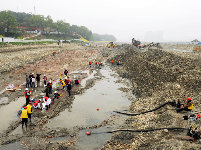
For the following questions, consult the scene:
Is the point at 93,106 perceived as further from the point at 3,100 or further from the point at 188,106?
the point at 3,100

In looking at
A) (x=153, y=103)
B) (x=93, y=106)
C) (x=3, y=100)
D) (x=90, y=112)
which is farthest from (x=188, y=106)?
(x=3, y=100)

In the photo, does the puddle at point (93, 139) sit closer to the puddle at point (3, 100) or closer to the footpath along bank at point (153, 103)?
the footpath along bank at point (153, 103)

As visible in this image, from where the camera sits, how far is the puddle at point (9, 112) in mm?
10705

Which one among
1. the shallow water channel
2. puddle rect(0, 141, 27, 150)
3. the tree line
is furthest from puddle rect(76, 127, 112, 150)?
the tree line

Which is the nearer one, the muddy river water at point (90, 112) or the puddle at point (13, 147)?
the puddle at point (13, 147)

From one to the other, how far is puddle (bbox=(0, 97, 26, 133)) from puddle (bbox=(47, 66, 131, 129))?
3293mm

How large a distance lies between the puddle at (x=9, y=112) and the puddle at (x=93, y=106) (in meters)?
3.29

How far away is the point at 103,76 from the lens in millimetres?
24109

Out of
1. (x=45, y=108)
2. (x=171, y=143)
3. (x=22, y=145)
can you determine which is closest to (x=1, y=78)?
(x=45, y=108)

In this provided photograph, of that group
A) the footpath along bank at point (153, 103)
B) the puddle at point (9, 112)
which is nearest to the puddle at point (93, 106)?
the footpath along bank at point (153, 103)

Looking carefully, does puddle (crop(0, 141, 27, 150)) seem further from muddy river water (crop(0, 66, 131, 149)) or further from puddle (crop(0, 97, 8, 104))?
puddle (crop(0, 97, 8, 104))

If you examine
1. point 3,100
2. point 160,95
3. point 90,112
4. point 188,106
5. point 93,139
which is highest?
point 188,106

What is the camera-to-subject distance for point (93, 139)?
30.7 ft

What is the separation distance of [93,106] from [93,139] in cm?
499
